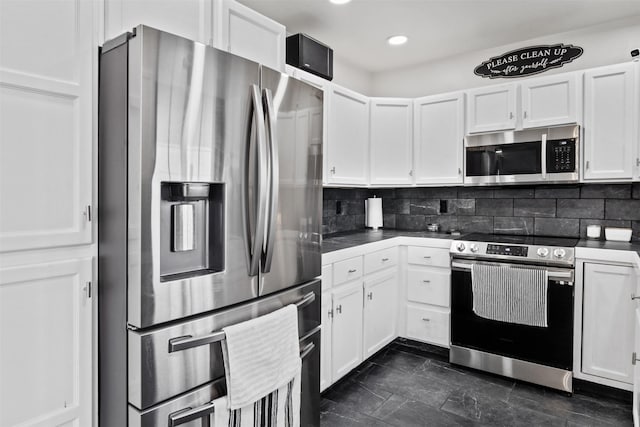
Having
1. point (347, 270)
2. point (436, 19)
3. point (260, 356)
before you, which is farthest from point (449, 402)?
point (436, 19)

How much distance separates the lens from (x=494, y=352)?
2.85 meters

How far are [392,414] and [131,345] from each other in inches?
66.6

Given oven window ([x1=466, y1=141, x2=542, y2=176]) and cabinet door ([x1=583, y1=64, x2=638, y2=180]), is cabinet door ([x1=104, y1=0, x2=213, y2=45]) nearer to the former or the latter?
oven window ([x1=466, y1=141, x2=542, y2=176])

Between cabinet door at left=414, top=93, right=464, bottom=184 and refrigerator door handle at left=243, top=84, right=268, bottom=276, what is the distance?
2.33m

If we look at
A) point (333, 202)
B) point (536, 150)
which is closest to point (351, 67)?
point (333, 202)

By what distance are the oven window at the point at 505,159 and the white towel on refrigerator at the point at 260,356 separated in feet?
7.39

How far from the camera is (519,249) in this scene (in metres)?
2.78

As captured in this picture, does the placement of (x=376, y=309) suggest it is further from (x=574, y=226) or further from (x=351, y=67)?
(x=351, y=67)

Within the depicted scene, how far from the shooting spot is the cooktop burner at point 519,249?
8.69 ft

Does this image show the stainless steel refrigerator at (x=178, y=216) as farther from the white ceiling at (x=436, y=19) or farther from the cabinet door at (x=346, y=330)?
the white ceiling at (x=436, y=19)

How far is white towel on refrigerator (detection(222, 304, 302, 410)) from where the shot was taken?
1.41 m

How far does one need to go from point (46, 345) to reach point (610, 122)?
3442 mm

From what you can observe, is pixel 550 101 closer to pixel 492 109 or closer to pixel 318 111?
pixel 492 109

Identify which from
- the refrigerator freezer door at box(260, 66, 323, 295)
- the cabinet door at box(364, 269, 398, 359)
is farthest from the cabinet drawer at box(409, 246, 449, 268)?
the refrigerator freezer door at box(260, 66, 323, 295)
